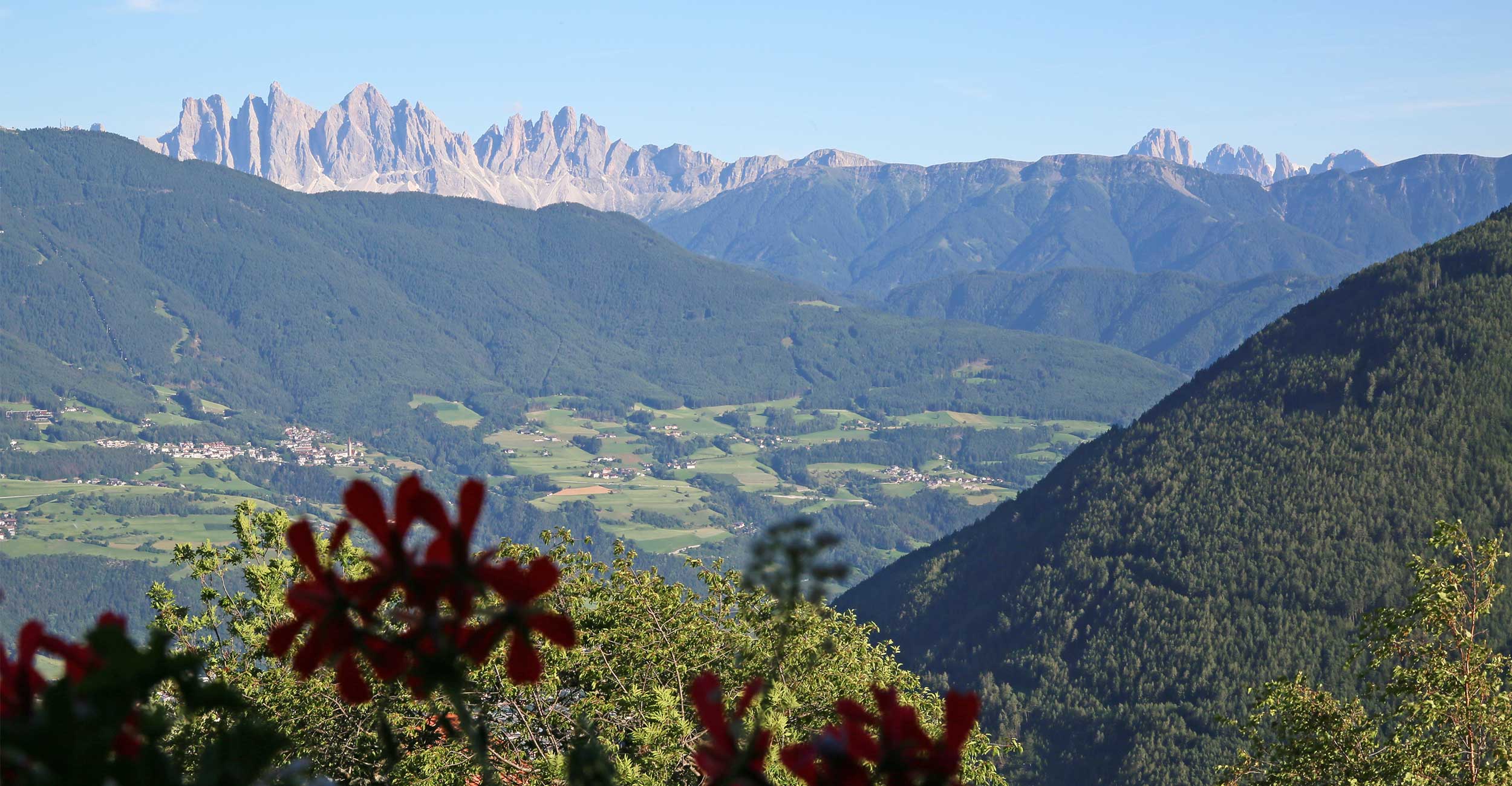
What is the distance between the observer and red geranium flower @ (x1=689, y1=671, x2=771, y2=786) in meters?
2.84

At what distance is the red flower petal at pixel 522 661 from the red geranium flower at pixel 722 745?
0.38 meters

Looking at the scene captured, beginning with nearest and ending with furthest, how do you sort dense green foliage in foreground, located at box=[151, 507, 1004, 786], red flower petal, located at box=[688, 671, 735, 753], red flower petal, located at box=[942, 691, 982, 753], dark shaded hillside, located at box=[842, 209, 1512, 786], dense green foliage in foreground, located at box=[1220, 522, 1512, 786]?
1. red flower petal, located at box=[942, 691, 982, 753]
2. red flower petal, located at box=[688, 671, 735, 753]
3. dense green foliage in foreground, located at box=[1220, 522, 1512, 786]
4. dense green foliage in foreground, located at box=[151, 507, 1004, 786]
5. dark shaded hillside, located at box=[842, 209, 1512, 786]

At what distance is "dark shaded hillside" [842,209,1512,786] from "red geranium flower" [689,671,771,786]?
11189cm

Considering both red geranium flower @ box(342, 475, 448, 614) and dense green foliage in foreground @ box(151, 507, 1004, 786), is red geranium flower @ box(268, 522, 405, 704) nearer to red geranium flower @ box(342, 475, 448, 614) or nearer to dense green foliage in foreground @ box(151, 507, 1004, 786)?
red geranium flower @ box(342, 475, 448, 614)

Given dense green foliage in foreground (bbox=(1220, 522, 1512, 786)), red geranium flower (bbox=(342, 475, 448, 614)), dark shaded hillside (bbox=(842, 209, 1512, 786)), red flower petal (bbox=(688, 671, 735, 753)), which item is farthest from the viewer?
dark shaded hillside (bbox=(842, 209, 1512, 786))

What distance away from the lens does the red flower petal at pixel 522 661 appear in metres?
2.86

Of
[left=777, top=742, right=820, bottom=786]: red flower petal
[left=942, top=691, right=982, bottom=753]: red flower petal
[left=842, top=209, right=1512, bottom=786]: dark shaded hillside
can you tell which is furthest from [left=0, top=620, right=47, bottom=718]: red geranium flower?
[left=842, top=209, right=1512, bottom=786]: dark shaded hillside

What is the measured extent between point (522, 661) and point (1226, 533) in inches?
6057

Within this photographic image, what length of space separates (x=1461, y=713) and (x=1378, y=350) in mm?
162415

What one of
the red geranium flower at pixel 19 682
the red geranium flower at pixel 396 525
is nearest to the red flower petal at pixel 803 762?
the red geranium flower at pixel 396 525

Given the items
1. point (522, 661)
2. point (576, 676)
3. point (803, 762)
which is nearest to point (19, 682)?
point (522, 661)

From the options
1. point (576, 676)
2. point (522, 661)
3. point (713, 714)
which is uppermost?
point (522, 661)

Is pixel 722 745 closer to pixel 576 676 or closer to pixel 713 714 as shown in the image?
pixel 713 714

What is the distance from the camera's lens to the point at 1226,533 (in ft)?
478
